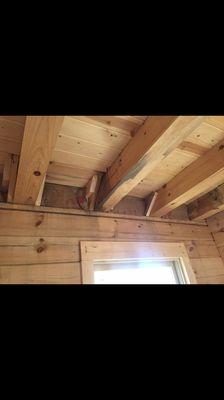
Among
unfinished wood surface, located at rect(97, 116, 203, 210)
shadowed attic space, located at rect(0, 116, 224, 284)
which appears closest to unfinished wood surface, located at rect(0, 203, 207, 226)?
shadowed attic space, located at rect(0, 116, 224, 284)

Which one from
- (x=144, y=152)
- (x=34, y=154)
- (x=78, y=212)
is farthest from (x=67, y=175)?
(x=144, y=152)

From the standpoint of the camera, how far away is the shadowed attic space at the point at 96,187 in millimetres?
964

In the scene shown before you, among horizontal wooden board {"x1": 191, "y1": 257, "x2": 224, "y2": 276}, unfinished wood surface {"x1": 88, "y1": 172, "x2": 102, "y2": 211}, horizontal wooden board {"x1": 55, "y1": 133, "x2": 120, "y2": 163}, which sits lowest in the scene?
horizontal wooden board {"x1": 191, "y1": 257, "x2": 224, "y2": 276}

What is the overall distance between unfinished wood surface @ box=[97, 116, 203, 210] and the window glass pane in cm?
42

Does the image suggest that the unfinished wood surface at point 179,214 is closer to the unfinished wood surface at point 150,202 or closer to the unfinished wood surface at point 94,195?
the unfinished wood surface at point 150,202

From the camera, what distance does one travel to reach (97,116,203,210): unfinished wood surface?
835 mm

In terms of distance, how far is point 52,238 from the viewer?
1.26 meters

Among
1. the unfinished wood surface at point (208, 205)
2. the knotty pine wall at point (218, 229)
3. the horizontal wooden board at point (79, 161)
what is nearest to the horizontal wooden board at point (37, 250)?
the horizontal wooden board at point (79, 161)

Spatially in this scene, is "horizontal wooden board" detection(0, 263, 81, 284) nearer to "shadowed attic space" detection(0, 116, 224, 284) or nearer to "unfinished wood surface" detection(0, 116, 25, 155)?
"shadowed attic space" detection(0, 116, 224, 284)

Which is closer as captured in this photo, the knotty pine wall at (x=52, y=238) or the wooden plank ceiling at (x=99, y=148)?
the wooden plank ceiling at (x=99, y=148)

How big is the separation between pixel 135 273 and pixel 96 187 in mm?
634
